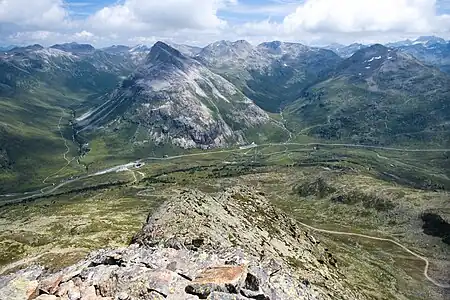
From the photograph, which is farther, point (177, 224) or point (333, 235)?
point (333, 235)

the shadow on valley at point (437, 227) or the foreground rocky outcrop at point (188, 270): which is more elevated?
the foreground rocky outcrop at point (188, 270)

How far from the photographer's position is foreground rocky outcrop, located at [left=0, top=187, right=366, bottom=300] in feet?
169

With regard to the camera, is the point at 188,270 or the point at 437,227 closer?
the point at 188,270

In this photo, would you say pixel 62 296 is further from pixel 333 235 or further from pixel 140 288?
pixel 333 235

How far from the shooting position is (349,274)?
449ft

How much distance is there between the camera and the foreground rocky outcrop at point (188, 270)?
51.5 m

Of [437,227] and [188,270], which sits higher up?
[188,270]

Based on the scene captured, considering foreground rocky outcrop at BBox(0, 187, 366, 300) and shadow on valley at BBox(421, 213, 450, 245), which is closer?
foreground rocky outcrop at BBox(0, 187, 366, 300)

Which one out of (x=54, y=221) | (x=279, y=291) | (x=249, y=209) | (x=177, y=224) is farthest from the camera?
(x=54, y=221)

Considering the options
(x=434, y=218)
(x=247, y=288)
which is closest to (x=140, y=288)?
(x=247, y=288)

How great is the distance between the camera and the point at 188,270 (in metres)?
58.8

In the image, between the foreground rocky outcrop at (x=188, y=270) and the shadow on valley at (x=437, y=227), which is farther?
the shadow on valley at (x=437, y=227)

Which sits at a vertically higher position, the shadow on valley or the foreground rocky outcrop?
the foreground rocky outcrop

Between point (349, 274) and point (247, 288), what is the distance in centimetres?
9373
